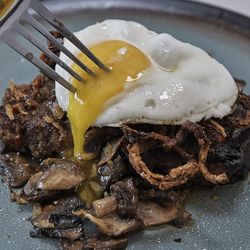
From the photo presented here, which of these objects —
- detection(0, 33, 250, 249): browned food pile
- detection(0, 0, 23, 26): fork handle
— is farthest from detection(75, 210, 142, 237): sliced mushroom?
detection(0, 0, 23, 26): fork handle

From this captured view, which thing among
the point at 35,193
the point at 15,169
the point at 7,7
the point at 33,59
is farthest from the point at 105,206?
the point at 7,7

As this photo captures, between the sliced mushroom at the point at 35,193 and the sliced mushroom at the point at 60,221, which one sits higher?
the sliced mushroom at the point at 35,193

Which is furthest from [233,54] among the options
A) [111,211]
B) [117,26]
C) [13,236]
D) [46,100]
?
[13,236]

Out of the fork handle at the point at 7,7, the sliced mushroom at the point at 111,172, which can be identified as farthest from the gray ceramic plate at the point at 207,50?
the fork handle at the point at 7,7

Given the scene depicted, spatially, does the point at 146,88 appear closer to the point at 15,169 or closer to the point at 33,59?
the point at 33,59

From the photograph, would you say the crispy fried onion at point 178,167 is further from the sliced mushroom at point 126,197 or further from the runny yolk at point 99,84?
the runny yolk at point 99,84

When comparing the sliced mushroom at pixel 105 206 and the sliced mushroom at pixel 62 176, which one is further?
the sliced mushroom at pixel 62 176

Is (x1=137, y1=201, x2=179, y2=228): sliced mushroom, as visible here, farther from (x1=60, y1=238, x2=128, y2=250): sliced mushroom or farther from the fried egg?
the fried egg
